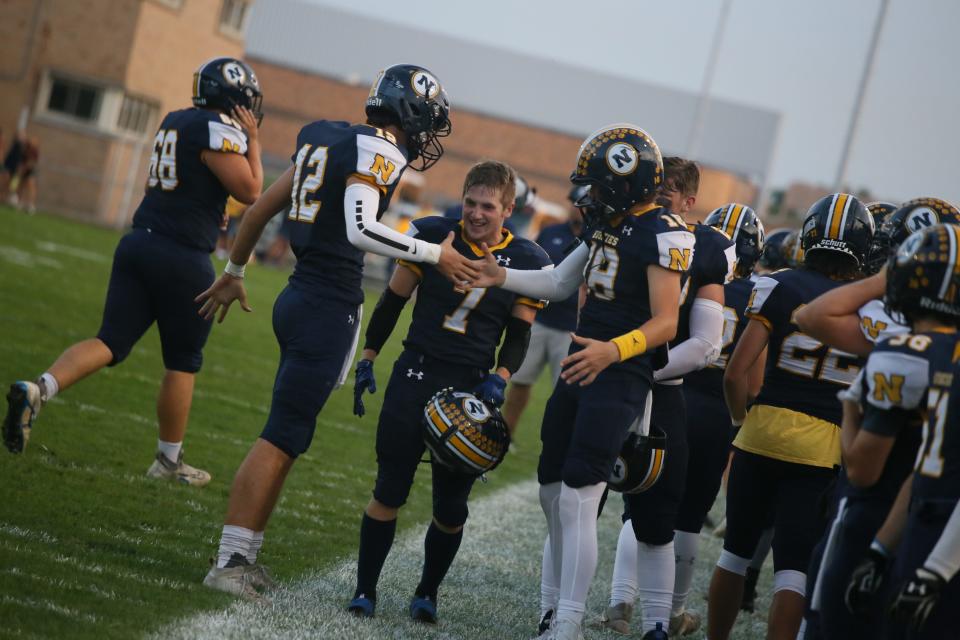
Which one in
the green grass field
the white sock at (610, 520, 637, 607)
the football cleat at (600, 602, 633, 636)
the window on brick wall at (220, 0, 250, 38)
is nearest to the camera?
the green grass field

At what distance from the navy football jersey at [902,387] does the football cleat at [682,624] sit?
2.27 m

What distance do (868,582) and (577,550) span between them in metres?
1.38

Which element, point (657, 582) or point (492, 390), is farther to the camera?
point (657, 582)

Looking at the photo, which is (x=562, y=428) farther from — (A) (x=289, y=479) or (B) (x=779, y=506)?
(A) (x=289, y=479)

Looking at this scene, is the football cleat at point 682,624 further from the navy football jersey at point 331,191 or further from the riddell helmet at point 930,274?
the riddell helmet at point 930,274

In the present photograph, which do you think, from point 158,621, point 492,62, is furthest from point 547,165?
point 158,621

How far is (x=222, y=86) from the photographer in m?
6.17

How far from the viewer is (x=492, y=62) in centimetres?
5906

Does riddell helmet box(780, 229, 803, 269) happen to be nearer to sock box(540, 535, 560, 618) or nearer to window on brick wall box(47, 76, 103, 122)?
sock box(540, 535, 560, 618)

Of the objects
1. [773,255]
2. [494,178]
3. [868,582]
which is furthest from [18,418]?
[773,255]

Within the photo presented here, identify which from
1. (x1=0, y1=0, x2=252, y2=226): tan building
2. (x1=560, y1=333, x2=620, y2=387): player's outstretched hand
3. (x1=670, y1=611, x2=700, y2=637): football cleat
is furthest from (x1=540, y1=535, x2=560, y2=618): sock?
(x1=0, y1=0, x2=252, y2=226): tan building

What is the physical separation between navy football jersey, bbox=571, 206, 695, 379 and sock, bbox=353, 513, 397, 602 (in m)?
1.06

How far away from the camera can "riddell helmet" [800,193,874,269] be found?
4820 mm

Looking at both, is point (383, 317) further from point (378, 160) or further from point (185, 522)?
point (185, 522)
